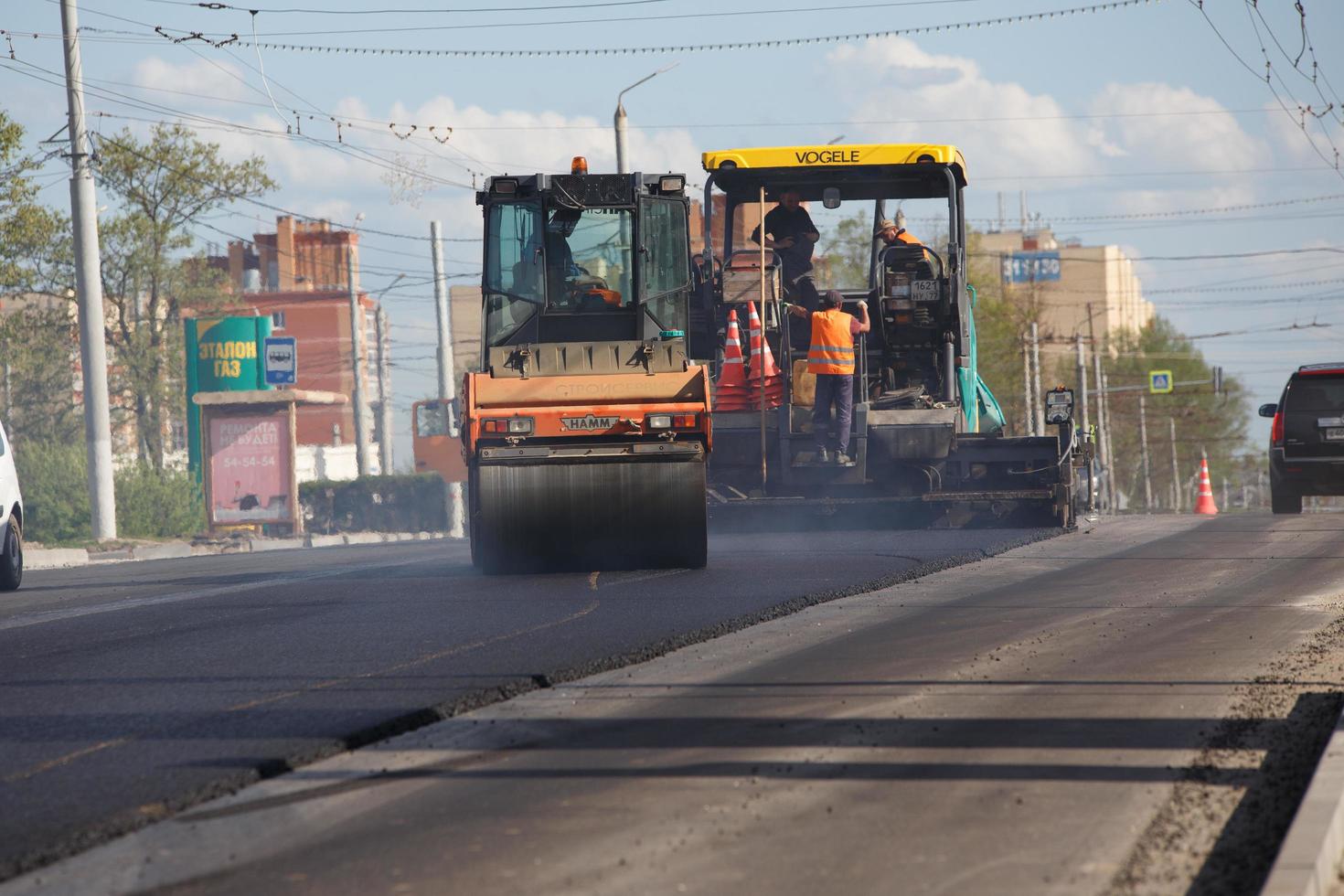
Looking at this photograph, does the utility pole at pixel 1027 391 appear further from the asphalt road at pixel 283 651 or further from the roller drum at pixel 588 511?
the roller drum at pixel 588 511

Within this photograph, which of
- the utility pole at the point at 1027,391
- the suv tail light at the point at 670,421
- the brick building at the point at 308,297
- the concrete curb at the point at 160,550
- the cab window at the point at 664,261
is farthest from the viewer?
the brick building at the point at 308,297

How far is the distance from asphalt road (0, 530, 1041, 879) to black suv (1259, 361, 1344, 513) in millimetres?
8054

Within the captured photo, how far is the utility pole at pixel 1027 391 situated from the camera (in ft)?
193

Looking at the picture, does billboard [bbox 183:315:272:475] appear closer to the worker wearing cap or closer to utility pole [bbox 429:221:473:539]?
utility pole [bbox 429:221:473:539]

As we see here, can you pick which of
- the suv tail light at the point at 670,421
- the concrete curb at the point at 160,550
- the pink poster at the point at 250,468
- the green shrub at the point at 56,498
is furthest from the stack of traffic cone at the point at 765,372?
the pink poster at the point at 250,468

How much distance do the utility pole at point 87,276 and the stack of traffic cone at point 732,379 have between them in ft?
45.6

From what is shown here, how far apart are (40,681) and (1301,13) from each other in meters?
22.2

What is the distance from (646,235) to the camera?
14.5 metres

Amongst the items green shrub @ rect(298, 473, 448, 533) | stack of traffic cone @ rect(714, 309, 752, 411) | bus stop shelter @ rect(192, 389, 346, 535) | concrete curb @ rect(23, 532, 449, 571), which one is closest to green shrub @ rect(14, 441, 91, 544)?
bus stop shelter @ rect(192, 389, 346, 535)

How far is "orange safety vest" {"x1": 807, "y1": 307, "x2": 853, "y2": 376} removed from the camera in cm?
1712

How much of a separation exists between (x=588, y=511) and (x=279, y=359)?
32330 millimetres

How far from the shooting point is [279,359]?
44.5 meters

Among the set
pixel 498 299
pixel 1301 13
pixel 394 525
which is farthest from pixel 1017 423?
pixel 498 299

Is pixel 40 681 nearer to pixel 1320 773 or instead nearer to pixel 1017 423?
pixel 1320 773
